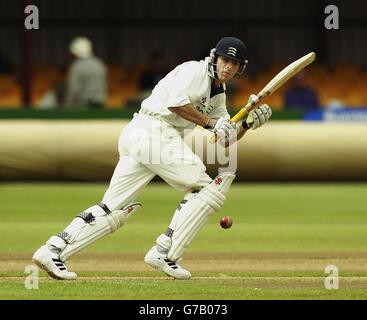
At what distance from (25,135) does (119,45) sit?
11920 mm

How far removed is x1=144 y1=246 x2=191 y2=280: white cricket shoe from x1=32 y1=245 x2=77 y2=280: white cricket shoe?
0.68 m

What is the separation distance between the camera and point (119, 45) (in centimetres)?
3228

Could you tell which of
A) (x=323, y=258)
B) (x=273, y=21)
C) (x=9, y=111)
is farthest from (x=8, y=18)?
(x=323, y=258)

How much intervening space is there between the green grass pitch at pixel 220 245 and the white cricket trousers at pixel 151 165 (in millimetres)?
773

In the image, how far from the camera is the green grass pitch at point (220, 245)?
34.4 feet

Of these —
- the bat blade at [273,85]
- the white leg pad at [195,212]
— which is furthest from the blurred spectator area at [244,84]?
the white leg pad at [195,212]

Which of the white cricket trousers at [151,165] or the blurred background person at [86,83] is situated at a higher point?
the white cricket trousers at [151,165]

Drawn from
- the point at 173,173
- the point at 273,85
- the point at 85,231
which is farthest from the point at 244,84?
the point at 85,231

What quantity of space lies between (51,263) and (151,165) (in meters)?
1.18

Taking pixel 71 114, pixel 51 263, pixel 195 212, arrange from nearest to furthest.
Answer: pixel 51 263, pixel 195 212, pixel 71 114

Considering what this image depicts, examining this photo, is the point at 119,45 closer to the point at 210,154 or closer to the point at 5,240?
the point at 210,154

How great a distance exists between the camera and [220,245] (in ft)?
47.2

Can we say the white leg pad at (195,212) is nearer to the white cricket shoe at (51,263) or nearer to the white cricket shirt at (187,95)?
the white cricket shirt at (187,95)

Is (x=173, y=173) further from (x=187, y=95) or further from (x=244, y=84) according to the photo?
(x=244, y=84)
